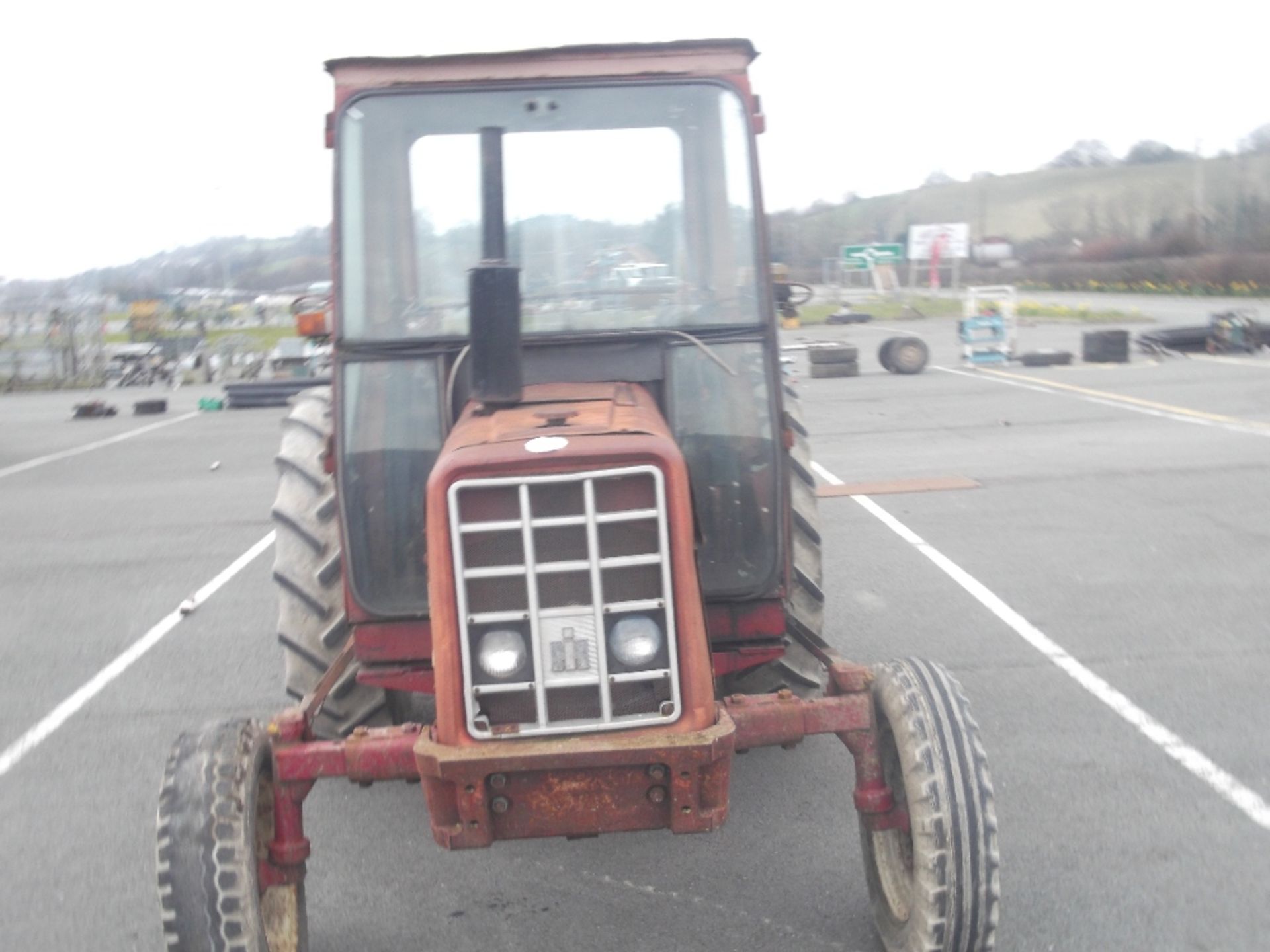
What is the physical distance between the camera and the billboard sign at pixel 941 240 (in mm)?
62500

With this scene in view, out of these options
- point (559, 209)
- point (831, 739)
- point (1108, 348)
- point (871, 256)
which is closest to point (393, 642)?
point (559, 209)

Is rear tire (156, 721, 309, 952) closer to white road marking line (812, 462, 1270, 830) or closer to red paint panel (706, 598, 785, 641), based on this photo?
red paint panel (706, 598, 785, 641)

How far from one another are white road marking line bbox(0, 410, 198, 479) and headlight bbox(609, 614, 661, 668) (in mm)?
15156

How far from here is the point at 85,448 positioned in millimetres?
20062

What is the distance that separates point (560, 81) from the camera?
463 cm

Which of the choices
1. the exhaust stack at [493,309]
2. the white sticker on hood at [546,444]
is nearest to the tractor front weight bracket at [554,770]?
the white sticker on hood at [546,444]

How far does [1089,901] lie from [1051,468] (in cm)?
981

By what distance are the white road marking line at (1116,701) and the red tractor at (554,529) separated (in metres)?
1.60

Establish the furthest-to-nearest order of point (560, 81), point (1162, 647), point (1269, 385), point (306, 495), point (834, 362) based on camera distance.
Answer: point (834, 362)
point (1269, 385)
point (1162, 647)
point (306, 495)
point (560, 81)

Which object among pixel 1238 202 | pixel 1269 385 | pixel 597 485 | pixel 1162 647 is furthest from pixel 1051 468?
pixel 1238 202

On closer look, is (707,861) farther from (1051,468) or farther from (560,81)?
(1051,468)

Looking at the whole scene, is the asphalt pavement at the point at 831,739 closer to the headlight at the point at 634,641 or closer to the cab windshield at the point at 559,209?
the headlight at the point at 634,641

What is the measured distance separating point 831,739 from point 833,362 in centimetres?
2041

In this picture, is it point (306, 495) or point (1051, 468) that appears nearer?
point (306, 495)
